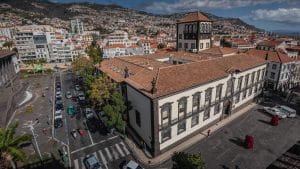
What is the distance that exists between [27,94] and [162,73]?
60.2 metres

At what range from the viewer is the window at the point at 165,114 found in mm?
27916

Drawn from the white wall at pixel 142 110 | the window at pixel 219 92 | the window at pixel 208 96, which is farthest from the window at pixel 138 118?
the window at pixel 219 92

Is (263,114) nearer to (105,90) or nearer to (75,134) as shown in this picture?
(105,90)

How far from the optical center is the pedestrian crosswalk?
93.9ft

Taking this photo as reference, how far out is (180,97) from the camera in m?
29.2

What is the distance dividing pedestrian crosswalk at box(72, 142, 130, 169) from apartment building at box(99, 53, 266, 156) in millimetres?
3889

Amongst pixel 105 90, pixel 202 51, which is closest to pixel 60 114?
pixel 105 90

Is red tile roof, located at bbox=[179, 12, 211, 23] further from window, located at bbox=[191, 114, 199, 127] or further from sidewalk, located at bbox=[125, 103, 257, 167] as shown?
window, located at bbox=[191, 114, 199, 127]

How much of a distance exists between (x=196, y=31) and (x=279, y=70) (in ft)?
94.3

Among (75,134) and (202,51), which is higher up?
(202,51)

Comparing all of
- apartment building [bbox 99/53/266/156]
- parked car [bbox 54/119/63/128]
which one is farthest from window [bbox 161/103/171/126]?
parked car [bbox 54/119/63/128]

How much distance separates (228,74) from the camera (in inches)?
1454

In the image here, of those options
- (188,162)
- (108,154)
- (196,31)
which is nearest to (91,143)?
(108,154)

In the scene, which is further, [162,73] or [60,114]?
[60,114]
